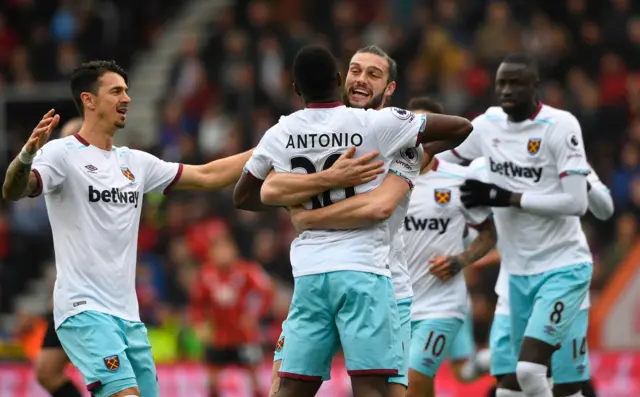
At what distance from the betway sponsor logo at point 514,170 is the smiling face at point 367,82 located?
5.52 ft

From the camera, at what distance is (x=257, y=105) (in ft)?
65.9

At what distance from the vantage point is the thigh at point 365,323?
739 centimetres

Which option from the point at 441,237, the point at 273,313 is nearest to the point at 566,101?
the point at 273,313

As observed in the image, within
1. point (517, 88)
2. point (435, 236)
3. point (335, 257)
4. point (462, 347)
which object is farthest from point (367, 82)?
point (462, 347)

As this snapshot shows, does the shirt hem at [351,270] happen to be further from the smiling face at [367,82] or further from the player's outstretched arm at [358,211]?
the smiling face at [367,82]

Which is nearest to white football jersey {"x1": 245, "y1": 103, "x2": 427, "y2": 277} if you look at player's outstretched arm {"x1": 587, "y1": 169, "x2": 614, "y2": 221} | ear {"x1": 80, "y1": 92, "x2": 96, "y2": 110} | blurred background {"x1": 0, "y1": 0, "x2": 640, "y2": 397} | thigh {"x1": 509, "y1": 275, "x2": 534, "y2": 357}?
ear {"x1": 80, "y1": 92, "x2": 96, "y2": 110}

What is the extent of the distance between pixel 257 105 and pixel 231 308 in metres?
4.89

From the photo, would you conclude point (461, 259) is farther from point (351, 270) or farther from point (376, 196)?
point (351, 270)

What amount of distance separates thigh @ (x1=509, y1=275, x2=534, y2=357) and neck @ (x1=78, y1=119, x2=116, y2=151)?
3.39m

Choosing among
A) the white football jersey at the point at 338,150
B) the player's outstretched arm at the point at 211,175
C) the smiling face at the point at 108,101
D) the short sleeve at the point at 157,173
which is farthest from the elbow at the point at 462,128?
the smiling face at the point at 108,101

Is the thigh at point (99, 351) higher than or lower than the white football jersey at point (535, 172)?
lower

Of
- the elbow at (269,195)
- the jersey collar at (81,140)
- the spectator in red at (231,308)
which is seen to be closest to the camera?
the elbow at (269,195)

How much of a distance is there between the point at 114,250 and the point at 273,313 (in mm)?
8873

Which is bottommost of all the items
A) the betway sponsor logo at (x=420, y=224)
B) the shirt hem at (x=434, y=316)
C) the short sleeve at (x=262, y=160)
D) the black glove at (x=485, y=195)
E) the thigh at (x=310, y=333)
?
the shirt hem at (x=434, y=316)
